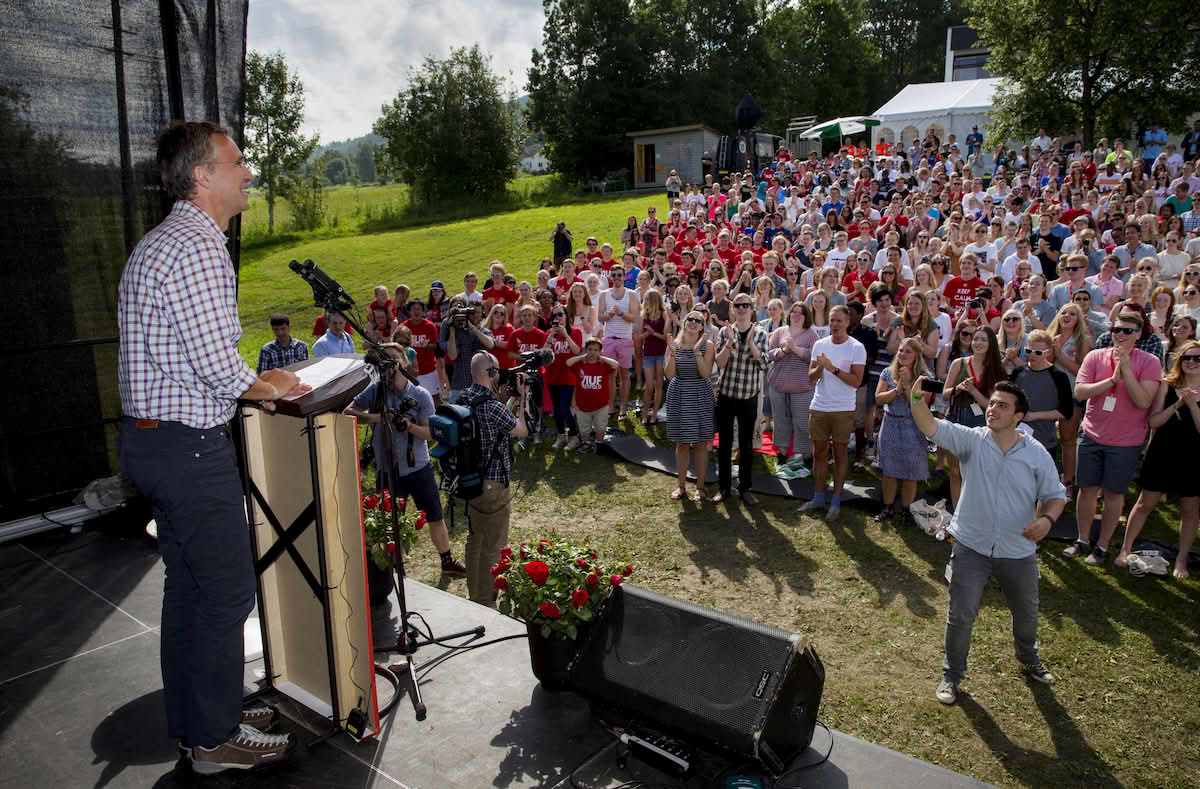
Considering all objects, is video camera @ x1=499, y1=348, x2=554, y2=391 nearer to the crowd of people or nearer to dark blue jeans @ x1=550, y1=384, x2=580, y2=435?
the crowd of people

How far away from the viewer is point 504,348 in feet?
31.0

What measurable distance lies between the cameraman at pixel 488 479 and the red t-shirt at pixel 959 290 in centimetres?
605

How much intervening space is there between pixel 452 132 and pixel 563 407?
3448cm

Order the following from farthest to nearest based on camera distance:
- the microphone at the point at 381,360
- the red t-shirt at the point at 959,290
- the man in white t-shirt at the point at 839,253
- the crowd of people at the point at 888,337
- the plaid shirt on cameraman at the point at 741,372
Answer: the man in white t-shirt at the point at 839,253 < the red t-shirt at the point at 959,290 < the plaid shirt on cameraman at the point at 741,372 < the crowd of people at the point at 888,337 < the microphone at the point at 381,360

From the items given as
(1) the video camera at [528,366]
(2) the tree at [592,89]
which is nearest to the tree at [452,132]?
(2) the tree at [592,89]

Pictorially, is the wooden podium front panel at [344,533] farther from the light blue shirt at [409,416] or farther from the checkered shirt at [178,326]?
the light blue shirt at [409,416]

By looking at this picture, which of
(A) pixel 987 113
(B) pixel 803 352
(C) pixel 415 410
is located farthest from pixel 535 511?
(A) pixel 987 113

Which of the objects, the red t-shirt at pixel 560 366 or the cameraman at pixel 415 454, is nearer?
the cameraman at pixel 415 454

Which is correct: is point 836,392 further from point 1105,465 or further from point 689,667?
point 689,667

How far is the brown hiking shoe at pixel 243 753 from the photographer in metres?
2.96

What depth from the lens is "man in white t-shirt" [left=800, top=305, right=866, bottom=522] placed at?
23.2 feet

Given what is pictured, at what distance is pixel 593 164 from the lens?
45.4 m

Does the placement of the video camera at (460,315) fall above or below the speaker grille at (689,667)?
above

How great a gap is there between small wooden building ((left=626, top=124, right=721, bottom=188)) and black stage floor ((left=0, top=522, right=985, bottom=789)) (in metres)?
33.1
